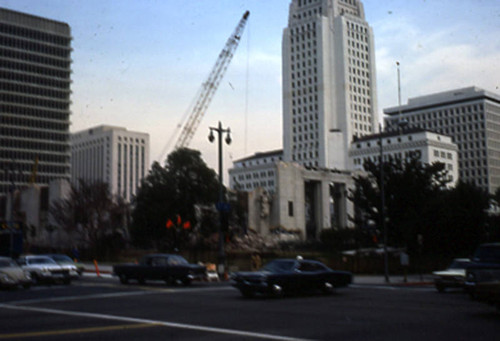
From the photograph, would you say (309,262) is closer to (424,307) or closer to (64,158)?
(424,307)

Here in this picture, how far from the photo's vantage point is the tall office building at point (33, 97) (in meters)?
154

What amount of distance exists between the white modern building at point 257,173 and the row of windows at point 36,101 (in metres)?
54.4

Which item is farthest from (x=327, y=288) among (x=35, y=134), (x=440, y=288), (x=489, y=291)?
(x=35, y=134)

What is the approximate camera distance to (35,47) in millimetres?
159125

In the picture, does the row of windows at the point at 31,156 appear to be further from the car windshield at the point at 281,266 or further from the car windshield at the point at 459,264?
the car windshield at the point at 459,264

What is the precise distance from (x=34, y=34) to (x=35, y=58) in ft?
20.8

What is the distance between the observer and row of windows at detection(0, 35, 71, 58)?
6073 inches

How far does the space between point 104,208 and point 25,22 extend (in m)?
103

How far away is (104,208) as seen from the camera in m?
74.5

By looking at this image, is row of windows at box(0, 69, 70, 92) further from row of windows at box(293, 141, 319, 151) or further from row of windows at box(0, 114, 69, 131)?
row of windows at box(293, 141, 319, 151)

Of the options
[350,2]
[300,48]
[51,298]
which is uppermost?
[350,2]

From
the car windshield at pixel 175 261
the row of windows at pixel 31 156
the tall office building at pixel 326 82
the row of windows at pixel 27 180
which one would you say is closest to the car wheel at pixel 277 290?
the car windshield at pixel 175 261

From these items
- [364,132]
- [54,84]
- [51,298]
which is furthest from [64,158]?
[51,298]

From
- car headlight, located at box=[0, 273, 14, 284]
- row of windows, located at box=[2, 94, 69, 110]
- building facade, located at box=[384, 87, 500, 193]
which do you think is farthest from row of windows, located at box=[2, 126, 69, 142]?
car headlight, located at box=[0, 273, 14, 284]
